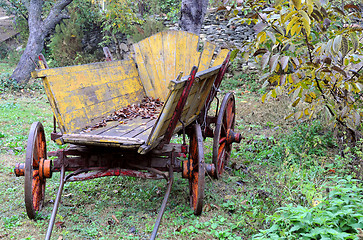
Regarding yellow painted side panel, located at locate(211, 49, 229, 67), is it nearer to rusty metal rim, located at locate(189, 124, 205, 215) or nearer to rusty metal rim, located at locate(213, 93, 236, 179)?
rusty metal rim, located at locate(213, 93, 236, 179)

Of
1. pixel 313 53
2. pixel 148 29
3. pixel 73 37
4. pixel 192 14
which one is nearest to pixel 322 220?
pixel 313 53

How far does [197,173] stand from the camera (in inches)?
125

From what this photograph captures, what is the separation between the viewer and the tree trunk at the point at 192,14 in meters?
5.95

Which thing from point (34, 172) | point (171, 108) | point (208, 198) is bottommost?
point (208, 198)

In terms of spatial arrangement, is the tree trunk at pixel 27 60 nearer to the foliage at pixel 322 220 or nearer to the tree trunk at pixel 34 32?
the tree trunk at pixel 34 32

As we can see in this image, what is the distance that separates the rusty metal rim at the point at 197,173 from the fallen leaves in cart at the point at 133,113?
2.76 ft

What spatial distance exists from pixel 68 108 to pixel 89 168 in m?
0.66

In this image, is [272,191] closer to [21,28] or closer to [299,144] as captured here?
[299,144]

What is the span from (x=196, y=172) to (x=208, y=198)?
443mm

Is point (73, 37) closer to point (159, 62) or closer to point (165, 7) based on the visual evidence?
point (165, 7)

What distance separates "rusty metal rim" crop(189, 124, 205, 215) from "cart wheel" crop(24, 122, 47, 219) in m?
1.41

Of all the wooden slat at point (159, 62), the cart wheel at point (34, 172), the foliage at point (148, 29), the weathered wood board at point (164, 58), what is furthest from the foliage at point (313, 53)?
the foliage at point (148, 29)

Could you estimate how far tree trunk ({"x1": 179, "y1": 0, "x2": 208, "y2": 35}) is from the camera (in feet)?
19.5

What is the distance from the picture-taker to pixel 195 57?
15.5 feet
